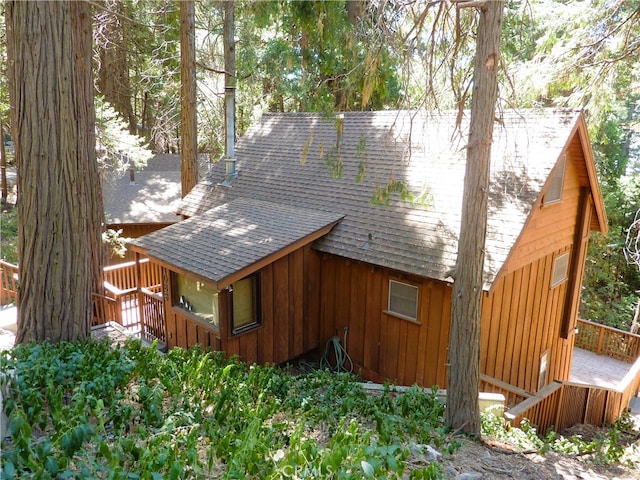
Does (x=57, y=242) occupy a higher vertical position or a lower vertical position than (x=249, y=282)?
higher

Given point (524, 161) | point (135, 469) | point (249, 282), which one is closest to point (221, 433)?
point (135, 469)

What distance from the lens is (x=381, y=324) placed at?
9367 mm

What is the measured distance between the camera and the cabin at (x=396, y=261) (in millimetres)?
8414

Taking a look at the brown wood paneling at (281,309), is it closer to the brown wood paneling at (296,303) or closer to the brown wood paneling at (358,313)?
the brown wood paneling at (296,303)

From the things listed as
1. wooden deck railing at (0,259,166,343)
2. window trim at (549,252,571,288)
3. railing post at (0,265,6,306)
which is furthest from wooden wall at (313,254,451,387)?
railing post at (0,265,6,306)

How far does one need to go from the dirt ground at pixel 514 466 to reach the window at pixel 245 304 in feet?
13.8

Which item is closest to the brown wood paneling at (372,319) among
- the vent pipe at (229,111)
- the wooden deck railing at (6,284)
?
the vent pipe at (229,111)

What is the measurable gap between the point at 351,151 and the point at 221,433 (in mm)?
8618

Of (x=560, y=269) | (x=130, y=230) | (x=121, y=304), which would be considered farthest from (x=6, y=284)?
(x=560, y=269)

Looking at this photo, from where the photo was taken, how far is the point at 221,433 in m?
4.02

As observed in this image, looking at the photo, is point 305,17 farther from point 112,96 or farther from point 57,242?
point 112,96

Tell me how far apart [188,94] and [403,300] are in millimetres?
7888

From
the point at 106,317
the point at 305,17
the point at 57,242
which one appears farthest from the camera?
the point at 106,317

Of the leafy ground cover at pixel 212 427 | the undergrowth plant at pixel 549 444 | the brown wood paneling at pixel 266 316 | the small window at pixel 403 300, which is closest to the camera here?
the leafy ground cover at pixel 212 427
